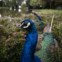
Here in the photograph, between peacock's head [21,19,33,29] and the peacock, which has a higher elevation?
peacock's head [21,19,33,29]

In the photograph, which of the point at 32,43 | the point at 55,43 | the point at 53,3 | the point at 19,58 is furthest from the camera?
the point at 53,3

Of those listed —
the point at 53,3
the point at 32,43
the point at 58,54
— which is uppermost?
the point at 32,43

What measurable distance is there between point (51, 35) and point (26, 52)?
109cm

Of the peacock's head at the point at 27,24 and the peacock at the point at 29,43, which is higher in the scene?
→ the peacock's head at the point at 27,24

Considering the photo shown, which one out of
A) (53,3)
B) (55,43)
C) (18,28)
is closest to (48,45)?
(55,43)

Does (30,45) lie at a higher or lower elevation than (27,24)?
lower

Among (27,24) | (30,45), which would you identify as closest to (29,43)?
(30,45)

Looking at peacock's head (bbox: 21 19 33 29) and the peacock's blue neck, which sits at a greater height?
peacock's head (bbox: 21 19 33 29)

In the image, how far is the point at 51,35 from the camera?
5.84m

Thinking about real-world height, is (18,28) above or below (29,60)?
above

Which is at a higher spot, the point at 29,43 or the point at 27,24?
the point at 27,24

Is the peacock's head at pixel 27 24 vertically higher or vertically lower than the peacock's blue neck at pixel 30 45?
higher

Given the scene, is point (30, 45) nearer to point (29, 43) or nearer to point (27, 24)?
point (29, 43)

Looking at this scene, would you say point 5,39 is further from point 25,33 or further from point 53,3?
point 53,3
